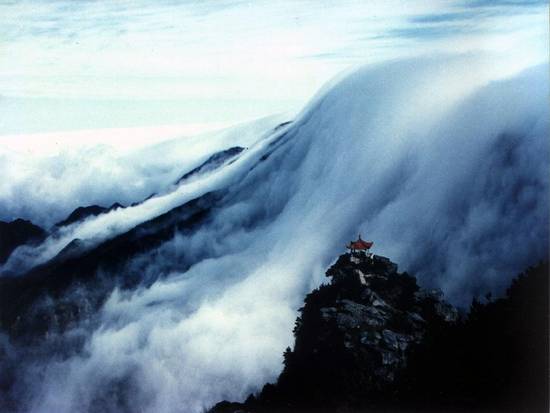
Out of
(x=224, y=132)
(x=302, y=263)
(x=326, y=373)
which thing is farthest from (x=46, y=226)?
(x=326, y=373)

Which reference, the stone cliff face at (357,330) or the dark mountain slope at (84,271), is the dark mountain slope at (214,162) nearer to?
the dark mountain slope at (84,271)

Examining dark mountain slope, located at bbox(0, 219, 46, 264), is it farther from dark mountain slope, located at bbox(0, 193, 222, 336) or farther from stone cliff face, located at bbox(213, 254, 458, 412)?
stone cliff face, located at bbox(213, 254, 458, 412)

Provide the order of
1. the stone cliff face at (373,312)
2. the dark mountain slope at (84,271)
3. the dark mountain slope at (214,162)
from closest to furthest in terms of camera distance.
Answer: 1. the stone cliff face at (373,312)
2. the dark mountain slope at (84,271)
3. the dark mountain slope at (214,162)

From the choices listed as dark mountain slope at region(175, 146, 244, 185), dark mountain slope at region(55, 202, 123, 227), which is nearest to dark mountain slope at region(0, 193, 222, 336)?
dark mountain slope at region(55, 202, 123, 227)

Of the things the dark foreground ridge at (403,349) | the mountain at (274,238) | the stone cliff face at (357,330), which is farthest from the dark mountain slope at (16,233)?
the dark foreground ridge at (403,349)

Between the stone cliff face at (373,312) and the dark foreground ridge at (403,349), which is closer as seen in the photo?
the dark foreground ridge at (403,349)

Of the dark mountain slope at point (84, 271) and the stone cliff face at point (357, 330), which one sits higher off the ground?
the stone cliff face at point (357, 330)

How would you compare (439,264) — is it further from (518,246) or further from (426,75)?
(426,75)
